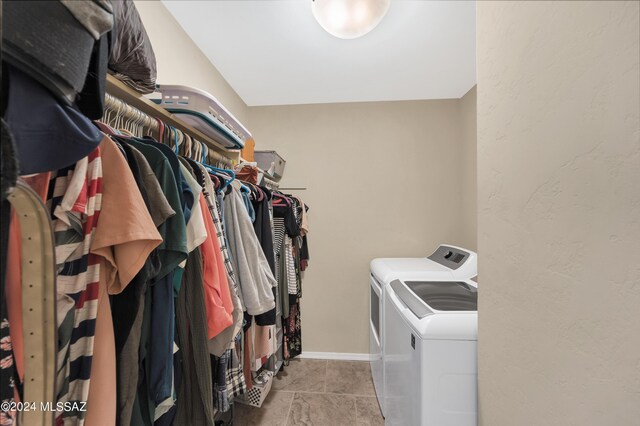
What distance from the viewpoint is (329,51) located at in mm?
1606

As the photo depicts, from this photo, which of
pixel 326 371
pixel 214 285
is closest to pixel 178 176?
pixel 214 285

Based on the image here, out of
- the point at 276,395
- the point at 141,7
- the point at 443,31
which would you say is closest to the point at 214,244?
the point at 141,7

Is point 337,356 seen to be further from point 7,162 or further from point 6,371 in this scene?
point 7,162

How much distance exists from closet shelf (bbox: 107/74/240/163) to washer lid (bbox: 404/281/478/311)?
133cm

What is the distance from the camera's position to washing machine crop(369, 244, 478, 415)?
155 centimetres

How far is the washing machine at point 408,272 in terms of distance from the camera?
155 cm

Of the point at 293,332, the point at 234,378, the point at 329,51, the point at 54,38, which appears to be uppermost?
the point at 329,51

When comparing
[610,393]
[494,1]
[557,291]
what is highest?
[494,1]

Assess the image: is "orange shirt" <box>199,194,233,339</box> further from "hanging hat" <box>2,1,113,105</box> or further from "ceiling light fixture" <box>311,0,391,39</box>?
"ceiling light fixture" <box>311,0,391,39</box>

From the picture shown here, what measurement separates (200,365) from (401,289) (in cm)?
99

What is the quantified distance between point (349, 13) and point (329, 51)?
1.86ft

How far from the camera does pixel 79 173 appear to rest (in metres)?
0.45

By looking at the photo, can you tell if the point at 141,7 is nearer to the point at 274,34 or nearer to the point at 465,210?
the point at 274,34

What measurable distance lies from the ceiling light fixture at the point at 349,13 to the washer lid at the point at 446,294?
133 centimetres
